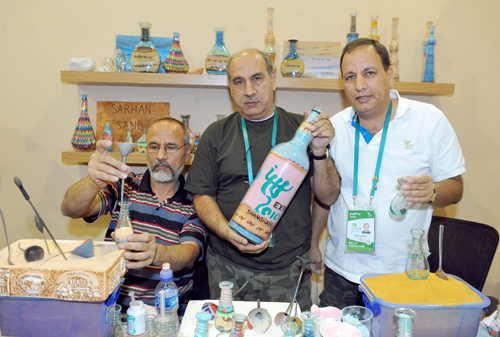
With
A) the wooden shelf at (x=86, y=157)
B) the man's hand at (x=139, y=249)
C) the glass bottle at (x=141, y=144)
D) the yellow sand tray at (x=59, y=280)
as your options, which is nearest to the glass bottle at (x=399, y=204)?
the man's hand at (x=139, y=249)

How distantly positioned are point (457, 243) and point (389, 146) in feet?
3.02

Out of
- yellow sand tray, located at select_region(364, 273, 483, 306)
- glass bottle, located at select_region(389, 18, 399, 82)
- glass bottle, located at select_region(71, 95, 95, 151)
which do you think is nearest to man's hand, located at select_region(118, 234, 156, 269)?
yellow sand tray, located at select_region(364, 273, 483, 306)

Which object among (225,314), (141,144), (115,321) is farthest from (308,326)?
(141,144)

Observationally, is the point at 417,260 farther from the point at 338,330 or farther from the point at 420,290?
the point at 338,330

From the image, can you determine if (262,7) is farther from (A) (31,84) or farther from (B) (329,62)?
(A) (31,84)

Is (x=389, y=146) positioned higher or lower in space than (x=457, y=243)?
higher

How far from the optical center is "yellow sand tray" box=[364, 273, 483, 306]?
120 cm

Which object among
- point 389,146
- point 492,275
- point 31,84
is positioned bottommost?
point 492,275

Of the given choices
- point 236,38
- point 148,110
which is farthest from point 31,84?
point 236,38

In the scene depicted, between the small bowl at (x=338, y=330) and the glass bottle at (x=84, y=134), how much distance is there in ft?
6.90

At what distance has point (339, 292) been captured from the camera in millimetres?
1812

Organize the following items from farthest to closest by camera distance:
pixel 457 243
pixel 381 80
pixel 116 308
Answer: pixel 457 243
pixel 381 80
pixel 116 308

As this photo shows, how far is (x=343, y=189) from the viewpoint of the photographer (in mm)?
1793

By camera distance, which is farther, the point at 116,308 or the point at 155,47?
the point at 155,47
